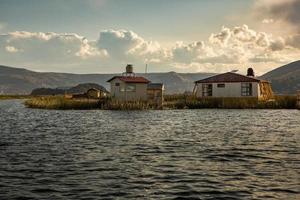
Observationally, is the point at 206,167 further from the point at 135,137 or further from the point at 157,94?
the point at 157,94

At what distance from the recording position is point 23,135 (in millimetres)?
32750

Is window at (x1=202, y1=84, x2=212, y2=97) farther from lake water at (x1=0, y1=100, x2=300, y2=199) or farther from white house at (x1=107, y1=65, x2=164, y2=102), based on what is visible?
lake water at (x1=0, y1=100, x2=300, y2=199)

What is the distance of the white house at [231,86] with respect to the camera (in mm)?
70312

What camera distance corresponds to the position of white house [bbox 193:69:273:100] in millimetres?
70312

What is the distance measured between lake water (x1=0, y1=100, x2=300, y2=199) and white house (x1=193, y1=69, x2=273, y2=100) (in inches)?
1512

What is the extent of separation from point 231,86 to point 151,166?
54087mm

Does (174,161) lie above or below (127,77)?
below

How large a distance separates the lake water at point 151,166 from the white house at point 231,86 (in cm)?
3841

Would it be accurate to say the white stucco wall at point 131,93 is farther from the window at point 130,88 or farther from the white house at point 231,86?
the white house at point 231,86

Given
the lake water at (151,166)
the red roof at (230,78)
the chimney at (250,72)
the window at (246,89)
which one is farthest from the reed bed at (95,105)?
the lake water at (151,166)

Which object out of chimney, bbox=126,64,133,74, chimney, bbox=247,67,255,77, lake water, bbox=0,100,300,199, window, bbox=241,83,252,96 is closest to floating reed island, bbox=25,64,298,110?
window, bbox=241,83,252,96

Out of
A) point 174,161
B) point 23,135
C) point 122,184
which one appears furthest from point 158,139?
point 122,184

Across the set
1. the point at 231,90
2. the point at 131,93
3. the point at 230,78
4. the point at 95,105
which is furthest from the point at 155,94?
the point at 230,78

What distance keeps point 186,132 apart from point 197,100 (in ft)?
125
